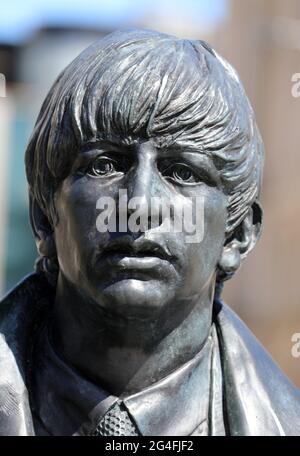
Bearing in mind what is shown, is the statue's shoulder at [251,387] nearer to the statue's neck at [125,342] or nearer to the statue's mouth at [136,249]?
the statue's neck at [125,342]

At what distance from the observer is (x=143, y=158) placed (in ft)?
11.4

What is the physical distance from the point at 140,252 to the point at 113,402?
452 mm

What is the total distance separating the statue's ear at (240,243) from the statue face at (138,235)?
0.14 metres

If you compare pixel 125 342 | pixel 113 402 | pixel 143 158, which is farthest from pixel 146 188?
pixel 113 402

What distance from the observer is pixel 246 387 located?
12.3ft

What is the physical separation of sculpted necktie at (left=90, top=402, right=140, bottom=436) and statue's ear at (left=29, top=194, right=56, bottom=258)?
510mm

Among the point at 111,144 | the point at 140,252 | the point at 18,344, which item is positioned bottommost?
the point at 18,344

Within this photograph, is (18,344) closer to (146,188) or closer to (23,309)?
(23,309)

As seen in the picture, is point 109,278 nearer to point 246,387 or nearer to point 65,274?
point 65,274

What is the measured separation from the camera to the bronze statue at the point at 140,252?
11.4ft

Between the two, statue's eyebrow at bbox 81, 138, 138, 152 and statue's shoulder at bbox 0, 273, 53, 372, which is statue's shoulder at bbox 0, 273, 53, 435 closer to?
statue's shoulder at bbox 0, 273, 53, 372

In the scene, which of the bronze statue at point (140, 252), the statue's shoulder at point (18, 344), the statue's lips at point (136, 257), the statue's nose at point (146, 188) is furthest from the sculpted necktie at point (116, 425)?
the statue's nose at point (146, 188)

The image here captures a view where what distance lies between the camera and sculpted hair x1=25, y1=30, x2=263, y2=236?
3471mm

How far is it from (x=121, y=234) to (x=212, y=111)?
1.38ft
